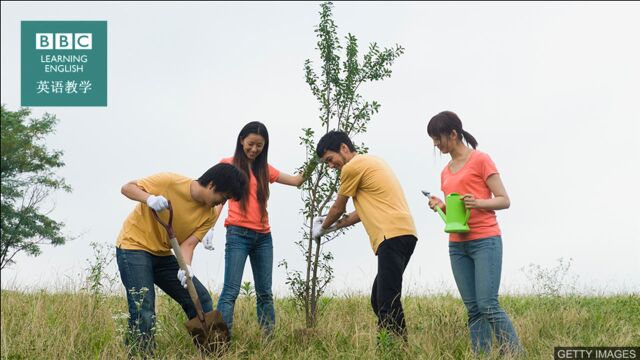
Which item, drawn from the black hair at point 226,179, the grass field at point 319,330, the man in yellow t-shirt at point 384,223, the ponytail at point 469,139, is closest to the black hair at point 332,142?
the man in yellow t-shirt at point 384,223

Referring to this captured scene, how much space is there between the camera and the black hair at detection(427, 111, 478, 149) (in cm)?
498

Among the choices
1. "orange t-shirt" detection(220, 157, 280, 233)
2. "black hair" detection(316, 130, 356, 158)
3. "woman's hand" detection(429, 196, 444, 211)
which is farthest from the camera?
"orange t-shirt" detection(220, 157, 280, 233)

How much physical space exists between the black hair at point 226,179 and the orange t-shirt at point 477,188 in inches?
61.7

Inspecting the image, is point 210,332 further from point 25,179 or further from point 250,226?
point 25,179

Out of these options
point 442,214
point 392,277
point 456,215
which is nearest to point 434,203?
point 442,214

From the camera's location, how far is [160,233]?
5062 mm

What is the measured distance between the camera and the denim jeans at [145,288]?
4.95m

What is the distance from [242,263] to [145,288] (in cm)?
124

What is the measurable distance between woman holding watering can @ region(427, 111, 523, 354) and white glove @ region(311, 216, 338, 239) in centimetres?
140

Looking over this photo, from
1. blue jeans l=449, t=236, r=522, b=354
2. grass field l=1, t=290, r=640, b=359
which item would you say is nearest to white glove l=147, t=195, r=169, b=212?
grass field l=1, t=290, r=640, b=359

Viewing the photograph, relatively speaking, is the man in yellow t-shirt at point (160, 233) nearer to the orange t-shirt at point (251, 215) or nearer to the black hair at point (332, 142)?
the orange t-shirt at point (251, 215)

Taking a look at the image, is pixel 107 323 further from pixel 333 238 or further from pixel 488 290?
pixel 488 290

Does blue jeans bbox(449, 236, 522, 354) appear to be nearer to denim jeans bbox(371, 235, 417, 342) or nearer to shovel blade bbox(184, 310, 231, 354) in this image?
denim jeans bbox(371, 235, 417, 342)

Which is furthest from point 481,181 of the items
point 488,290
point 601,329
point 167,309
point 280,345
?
point 167,309
